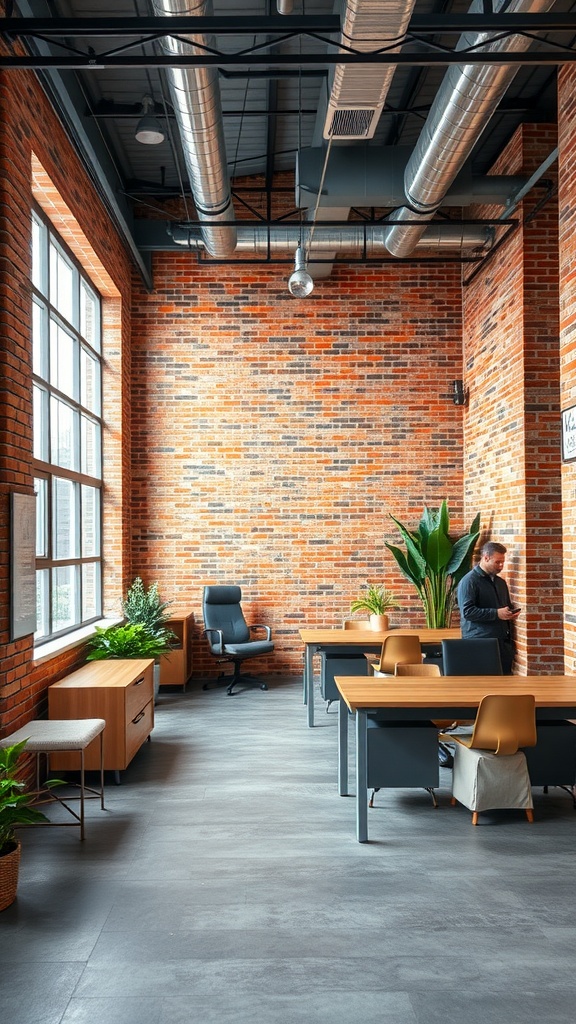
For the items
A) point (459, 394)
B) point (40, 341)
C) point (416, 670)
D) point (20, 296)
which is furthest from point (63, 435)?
point (459, 394)

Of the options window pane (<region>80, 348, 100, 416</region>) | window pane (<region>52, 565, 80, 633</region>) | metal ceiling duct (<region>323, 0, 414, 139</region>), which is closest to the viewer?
metal ceiling duct (<region>323, 0, 414, 139</region>)

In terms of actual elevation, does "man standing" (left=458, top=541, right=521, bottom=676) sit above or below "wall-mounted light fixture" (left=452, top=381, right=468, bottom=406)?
below

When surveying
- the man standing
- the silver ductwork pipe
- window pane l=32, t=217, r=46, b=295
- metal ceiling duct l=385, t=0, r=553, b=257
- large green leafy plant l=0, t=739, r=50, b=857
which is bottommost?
large green leafy plant l=0, t=739, r=50, b=857

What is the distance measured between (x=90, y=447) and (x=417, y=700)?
5133 millimetres

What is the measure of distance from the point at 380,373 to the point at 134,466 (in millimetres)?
3059

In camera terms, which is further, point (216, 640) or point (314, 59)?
point (216, 640)

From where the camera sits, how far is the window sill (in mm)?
5509

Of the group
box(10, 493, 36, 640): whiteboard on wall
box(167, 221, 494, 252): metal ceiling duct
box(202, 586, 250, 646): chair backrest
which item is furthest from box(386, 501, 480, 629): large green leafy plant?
box(10, 493, 36, 640): whiteboard on wall

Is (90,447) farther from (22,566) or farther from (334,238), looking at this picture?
(22,566)

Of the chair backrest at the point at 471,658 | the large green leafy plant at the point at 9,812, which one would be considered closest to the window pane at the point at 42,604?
the large green leafy plant at the point at 9,812

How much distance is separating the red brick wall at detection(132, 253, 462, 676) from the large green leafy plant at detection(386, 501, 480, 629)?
60 cm

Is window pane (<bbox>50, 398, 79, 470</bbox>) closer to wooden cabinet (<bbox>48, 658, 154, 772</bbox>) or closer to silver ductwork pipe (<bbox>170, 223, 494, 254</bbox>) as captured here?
wooden cabinet (<bbox>48, 658, 154, 772</bbox>)

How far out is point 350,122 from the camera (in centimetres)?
536

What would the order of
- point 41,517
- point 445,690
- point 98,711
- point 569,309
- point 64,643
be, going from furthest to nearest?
1. point 64,643
2. point 41,517
3. point 569,309
4. point 98,711
5. point 445,690
